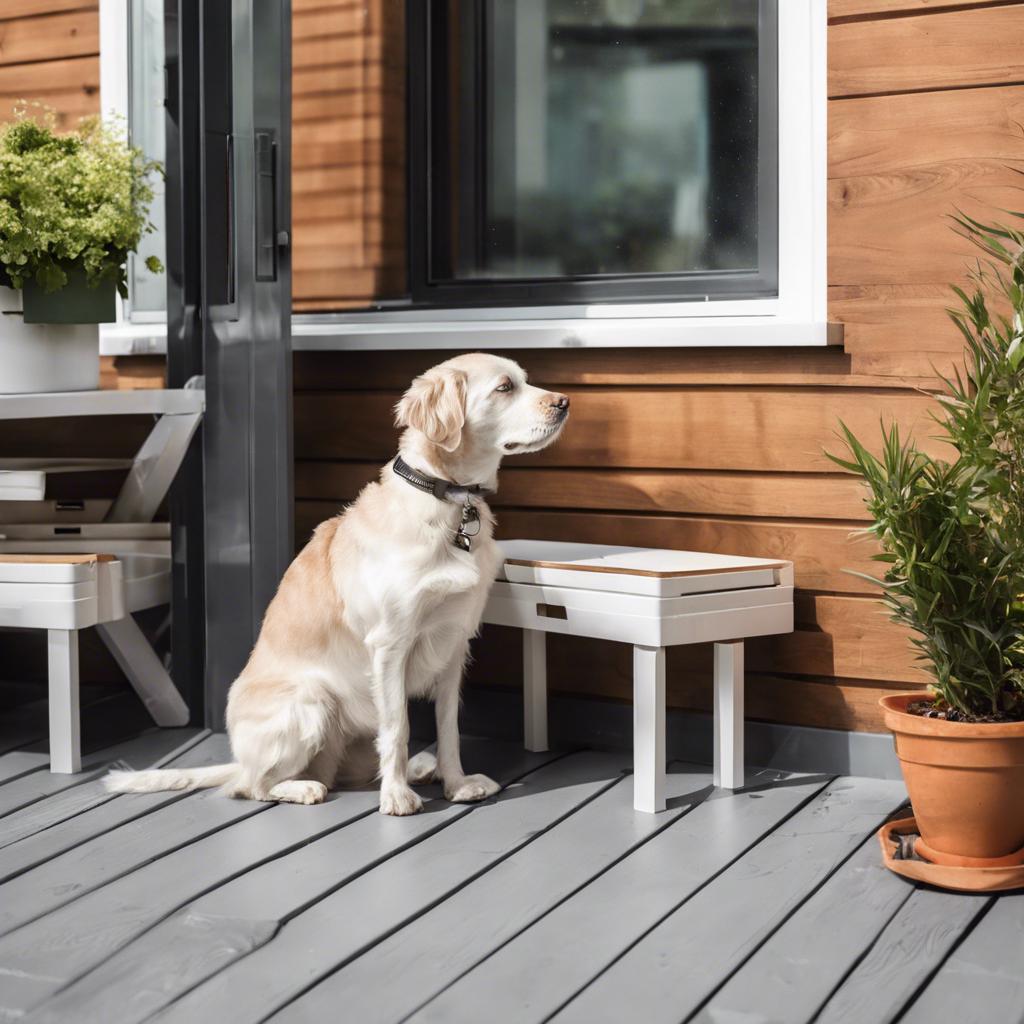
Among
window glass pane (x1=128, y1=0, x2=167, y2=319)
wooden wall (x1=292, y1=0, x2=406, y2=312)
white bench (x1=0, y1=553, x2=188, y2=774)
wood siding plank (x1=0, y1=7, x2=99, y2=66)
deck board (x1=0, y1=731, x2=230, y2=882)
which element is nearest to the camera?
deck board (x1=0, y1=731, x2=230, y2=882)

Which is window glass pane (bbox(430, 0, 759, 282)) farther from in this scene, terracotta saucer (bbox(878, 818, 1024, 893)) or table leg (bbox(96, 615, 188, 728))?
terracotta saucer (bbox(878, 818, 1024, 893))

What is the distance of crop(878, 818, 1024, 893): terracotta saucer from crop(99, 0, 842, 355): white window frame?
121 centimetres

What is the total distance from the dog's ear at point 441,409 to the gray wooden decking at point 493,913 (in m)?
0.85

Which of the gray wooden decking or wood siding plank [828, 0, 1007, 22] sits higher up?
wood siding plank [828, 0, 1007, 22]

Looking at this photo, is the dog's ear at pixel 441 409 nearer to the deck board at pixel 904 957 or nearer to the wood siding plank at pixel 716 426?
the wood siding plank at pixel 716 426

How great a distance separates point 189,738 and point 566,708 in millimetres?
1046

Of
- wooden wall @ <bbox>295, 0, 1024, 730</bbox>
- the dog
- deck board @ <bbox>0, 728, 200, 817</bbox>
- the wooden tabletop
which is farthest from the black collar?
deck board @ <bbox>0, 728, 200, 817</bbox>

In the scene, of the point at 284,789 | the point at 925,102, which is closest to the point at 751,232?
the point at 925,102

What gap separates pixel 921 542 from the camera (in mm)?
2525

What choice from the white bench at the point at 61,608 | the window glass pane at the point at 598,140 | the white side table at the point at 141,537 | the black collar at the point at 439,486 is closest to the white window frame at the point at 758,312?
the window glass pane at the point at 598,140

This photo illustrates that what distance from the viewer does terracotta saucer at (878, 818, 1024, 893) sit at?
2.46 m

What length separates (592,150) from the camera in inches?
142

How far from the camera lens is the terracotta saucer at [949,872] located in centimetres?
246

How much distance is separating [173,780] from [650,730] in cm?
114
